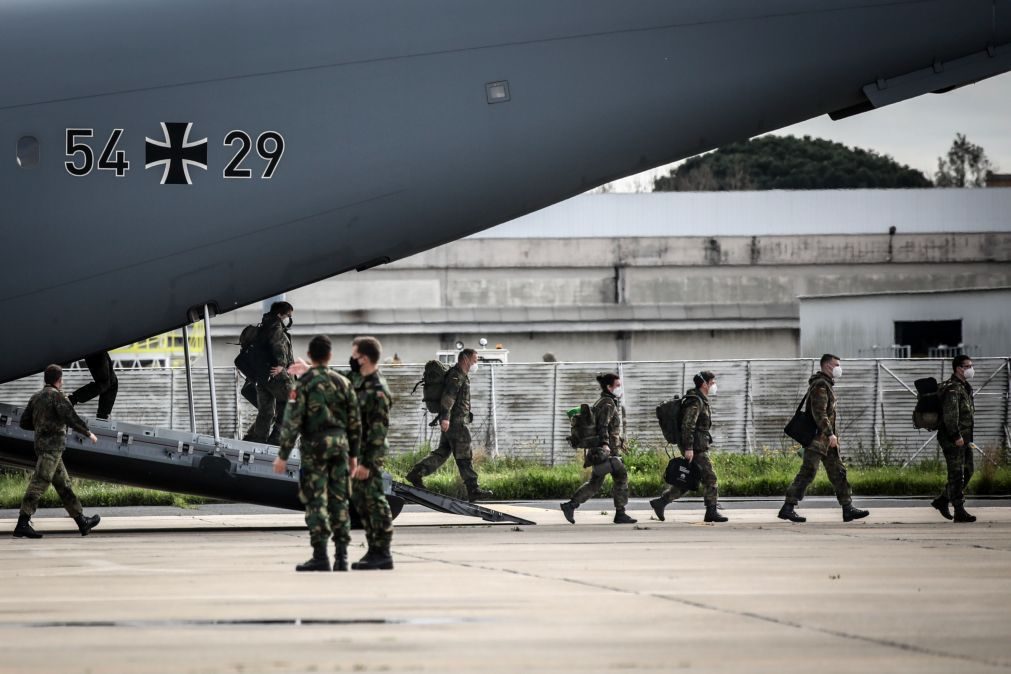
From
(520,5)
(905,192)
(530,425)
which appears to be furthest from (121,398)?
(905,192)

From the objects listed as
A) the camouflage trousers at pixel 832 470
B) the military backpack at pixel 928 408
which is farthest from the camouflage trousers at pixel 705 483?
the military backpack at pixel 928 408

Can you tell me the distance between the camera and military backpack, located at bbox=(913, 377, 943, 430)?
18.2 m

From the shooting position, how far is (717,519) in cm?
1845

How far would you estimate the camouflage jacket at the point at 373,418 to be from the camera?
11930 mm

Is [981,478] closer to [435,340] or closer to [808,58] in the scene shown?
[808,58]

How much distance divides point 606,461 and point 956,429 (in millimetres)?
4530

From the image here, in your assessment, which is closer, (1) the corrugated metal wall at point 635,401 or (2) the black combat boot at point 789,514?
(2) the black combat boot at point 789,514

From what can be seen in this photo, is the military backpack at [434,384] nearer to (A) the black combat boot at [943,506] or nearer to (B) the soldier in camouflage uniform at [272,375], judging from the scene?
(B) the soldier in camouflage uniform at [272,375]

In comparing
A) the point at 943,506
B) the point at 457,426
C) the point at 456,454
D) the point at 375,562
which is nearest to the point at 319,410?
the point at 375,562

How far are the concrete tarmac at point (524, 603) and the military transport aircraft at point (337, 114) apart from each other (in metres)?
2.94

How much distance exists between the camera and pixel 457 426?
20.2m

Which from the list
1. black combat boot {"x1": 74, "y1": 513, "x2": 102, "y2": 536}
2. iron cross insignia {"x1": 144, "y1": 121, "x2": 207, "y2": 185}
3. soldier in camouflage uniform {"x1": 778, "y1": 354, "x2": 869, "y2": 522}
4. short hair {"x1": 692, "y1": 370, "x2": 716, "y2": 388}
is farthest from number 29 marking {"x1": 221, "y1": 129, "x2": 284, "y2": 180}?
soldier in camouflage uniform {"x1": 778, "y1": 354, "x2": 869, "y2": 522}

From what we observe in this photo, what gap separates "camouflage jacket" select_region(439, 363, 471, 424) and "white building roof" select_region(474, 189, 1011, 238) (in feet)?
124

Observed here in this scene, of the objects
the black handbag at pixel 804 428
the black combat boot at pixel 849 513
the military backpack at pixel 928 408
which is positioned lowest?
the black combat boot at pixel 849 513
